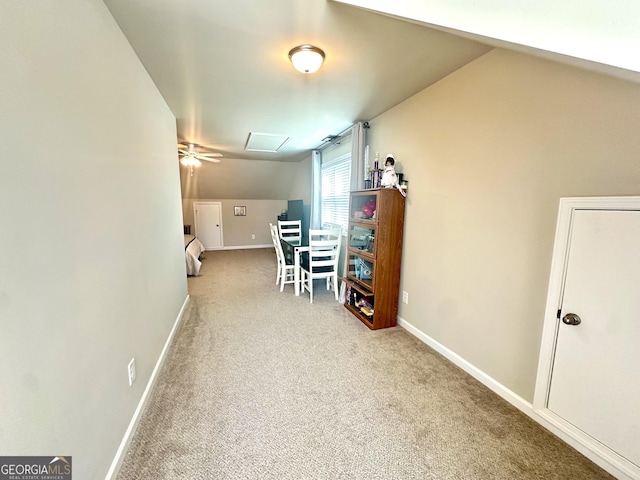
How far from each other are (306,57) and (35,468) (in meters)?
2.44

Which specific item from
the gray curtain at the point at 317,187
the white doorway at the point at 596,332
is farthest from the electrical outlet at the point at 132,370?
the gray curtain at the point at 317,187

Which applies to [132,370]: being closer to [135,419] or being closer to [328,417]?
[135,419]

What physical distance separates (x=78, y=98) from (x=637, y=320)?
2810 mm

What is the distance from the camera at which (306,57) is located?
1.85 meters

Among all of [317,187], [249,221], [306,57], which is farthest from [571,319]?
[249,221]

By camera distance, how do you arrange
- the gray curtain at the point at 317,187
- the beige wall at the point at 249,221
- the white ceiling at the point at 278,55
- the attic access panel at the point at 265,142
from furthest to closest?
the beige wall at the point at 249,221
the gray curtain at the point at 317,187
the attic access panel at the point at 265,142
the white ceiling at the point at 278,55

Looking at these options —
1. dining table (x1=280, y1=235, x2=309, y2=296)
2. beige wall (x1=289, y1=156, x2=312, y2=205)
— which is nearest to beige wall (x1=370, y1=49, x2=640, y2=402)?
dining table (x1=280, y1=235, x2=309, y2=296)

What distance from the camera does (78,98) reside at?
3.81 ft

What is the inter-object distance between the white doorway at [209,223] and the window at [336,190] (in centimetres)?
400

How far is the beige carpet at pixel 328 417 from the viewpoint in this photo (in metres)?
1.38

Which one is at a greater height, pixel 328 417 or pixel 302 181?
pixel 302 181

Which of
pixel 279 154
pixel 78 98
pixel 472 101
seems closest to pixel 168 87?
pixel 78 98

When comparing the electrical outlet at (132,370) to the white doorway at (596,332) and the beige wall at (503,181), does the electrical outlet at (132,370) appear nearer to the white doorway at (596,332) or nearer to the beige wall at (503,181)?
the beige wall at (503,181)

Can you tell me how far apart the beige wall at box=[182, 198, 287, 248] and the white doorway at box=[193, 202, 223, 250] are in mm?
119
